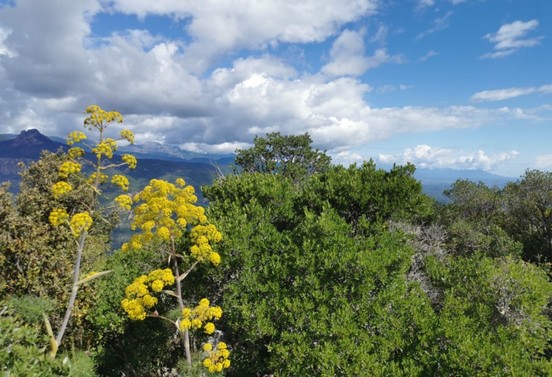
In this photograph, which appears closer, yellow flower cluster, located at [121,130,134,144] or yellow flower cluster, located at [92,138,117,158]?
yellow flower cluster, located at [92,138,117,158]

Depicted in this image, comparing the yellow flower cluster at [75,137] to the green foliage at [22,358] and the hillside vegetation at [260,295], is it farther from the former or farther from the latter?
the green foliage at [22,358]

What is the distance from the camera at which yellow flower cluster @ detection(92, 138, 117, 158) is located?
26.3 ft

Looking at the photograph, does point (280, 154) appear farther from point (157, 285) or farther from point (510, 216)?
point (157, 285)

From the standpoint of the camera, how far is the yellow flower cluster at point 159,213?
951 cm

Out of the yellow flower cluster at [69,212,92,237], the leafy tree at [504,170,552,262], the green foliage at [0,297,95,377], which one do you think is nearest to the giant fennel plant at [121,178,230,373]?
the yellow flower cluster at [69,212,92,237]

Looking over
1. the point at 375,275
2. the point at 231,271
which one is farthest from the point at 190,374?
the point at 375,275

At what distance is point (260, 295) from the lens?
37.3 ft

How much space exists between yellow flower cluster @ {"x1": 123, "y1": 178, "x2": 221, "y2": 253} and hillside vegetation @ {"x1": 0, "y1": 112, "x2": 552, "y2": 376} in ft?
0.17

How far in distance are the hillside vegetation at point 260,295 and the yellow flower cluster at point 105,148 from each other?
0.11 m

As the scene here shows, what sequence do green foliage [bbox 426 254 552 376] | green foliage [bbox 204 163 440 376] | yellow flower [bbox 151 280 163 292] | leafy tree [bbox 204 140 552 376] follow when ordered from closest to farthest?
green foliage [bbox 426 254 552 376], yellow flower [bbox 151 280 163 292], leafy tree [bbox 204 140 552 376], green foliage [bbox 204 163 440 376]

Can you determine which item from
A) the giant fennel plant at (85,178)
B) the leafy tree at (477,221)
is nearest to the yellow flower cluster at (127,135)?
the giant fennel plant at (85,178)

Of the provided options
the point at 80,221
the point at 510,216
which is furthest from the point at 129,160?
the point at 510,216

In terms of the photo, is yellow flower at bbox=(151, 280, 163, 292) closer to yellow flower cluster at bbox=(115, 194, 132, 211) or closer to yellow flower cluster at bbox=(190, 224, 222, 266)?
yellow flower cluster at bbox=(190, 224, 222, 266)

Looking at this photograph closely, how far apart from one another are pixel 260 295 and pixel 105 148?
6.63 metres
